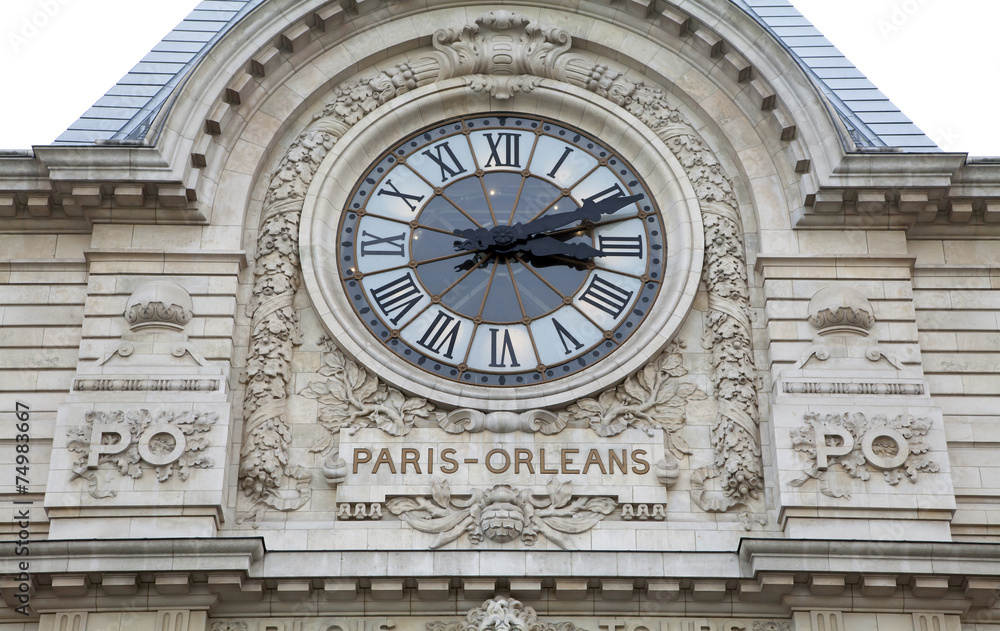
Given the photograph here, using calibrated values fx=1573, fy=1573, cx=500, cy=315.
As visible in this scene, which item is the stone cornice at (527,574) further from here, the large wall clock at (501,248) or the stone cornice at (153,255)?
the stone cornice at (153,255)

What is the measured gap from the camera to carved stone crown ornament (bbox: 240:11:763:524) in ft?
53.5

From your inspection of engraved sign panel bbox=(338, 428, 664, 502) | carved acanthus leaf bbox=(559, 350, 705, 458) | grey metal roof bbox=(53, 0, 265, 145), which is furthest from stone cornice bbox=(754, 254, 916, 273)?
grey metal roof bbox=(53, 0, 265, 145)

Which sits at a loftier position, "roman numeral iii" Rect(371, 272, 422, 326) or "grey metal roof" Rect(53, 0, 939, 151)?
"grey metal roof" Rect(53, 0, 939, 151)

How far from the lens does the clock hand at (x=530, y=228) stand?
58.3 ft

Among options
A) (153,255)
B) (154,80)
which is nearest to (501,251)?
(153,255)

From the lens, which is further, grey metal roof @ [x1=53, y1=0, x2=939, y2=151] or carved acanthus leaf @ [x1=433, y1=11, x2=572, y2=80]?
carved acanthus leaf @ [x1=433, y1=11, x2=572, y2=80]

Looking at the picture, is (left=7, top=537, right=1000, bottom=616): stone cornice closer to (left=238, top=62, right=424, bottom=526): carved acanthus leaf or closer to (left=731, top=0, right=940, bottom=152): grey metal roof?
(left=238, top=62, right=424, bottom=526): carved acanthus leaf

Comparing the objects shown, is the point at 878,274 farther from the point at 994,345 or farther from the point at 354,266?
the point at 354,266

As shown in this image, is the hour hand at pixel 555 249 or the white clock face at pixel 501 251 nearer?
the white clock face at pixel 501 251

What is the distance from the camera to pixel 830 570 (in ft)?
49.7

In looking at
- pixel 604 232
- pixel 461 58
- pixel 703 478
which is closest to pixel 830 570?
pixel 703 478

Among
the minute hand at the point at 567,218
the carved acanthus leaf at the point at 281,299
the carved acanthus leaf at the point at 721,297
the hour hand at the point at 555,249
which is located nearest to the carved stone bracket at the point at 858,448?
the carved acanthus leaf at the point at 721,297

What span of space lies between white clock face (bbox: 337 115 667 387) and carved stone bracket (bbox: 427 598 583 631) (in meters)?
2.77

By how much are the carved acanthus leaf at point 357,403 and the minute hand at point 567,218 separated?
2421 millimetres
